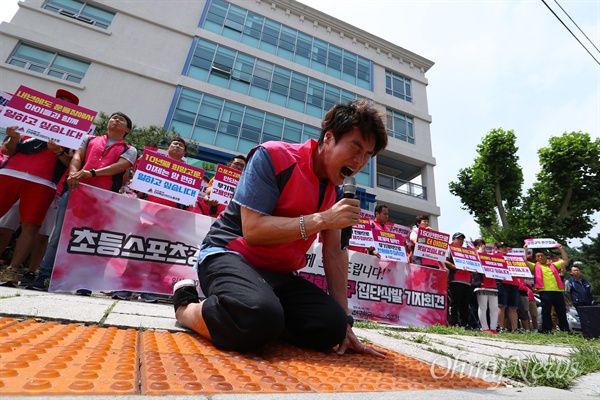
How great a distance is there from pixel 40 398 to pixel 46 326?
112 centimetres

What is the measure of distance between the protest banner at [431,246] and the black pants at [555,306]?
3.15 metres

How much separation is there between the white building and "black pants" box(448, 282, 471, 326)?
11.2 meters

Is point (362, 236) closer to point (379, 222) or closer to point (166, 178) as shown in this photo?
point (379, 222)

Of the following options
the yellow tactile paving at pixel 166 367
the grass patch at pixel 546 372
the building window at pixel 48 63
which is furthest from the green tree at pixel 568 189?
the building window at pixel 48 63

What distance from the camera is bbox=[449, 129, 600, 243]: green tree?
635 inches

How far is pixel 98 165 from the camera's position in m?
3.72

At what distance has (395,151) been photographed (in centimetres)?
1953

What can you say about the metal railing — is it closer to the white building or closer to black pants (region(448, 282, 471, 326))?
the white building

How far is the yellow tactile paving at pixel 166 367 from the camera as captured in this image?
0.84 metres

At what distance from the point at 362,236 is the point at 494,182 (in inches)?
621

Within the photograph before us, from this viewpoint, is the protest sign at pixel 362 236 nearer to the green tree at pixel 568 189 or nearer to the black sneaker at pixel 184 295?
the black sneaker at pixel 184 295

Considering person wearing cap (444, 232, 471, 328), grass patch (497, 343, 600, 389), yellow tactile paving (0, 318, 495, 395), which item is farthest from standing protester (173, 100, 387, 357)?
person wearing cap (444, 232, 471, 328)

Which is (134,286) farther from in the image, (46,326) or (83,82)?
(83,82)

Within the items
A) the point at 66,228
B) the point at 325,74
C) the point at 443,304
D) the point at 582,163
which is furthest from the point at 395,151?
the point at 66,228
